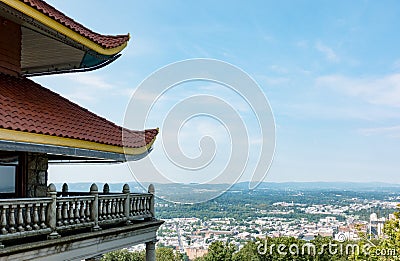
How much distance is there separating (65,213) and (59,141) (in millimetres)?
987

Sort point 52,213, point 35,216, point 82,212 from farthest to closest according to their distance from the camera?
point 82,212, point 52,213, point 35,216

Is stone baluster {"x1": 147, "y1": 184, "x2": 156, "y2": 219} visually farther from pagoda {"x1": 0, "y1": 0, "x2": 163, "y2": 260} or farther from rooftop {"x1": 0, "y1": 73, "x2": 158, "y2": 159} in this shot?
rooftop {"x1": 0, "y1": 73, "x2": 158, "y2": 159}

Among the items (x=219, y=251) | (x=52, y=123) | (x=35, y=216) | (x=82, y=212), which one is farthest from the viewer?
(x=219, y=251)

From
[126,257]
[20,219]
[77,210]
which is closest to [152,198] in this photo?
[77,210]

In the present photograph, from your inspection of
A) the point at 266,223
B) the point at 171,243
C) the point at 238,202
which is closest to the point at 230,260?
the point at 171,243

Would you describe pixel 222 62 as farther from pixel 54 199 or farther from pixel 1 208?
pixel 1 208

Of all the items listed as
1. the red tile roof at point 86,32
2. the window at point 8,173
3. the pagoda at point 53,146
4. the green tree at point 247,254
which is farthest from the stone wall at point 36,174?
the green tree at point 247,254

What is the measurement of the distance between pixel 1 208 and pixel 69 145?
5.01ft

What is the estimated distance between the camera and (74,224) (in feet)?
21.0

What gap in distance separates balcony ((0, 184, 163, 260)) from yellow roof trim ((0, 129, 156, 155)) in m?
0.62

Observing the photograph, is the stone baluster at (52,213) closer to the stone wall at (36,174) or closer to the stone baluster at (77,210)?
the stone baluster at (77,210)

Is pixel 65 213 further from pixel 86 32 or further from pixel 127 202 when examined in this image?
pixel 86 32

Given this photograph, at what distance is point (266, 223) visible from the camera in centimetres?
2580

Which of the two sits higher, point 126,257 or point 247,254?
point 247,254
